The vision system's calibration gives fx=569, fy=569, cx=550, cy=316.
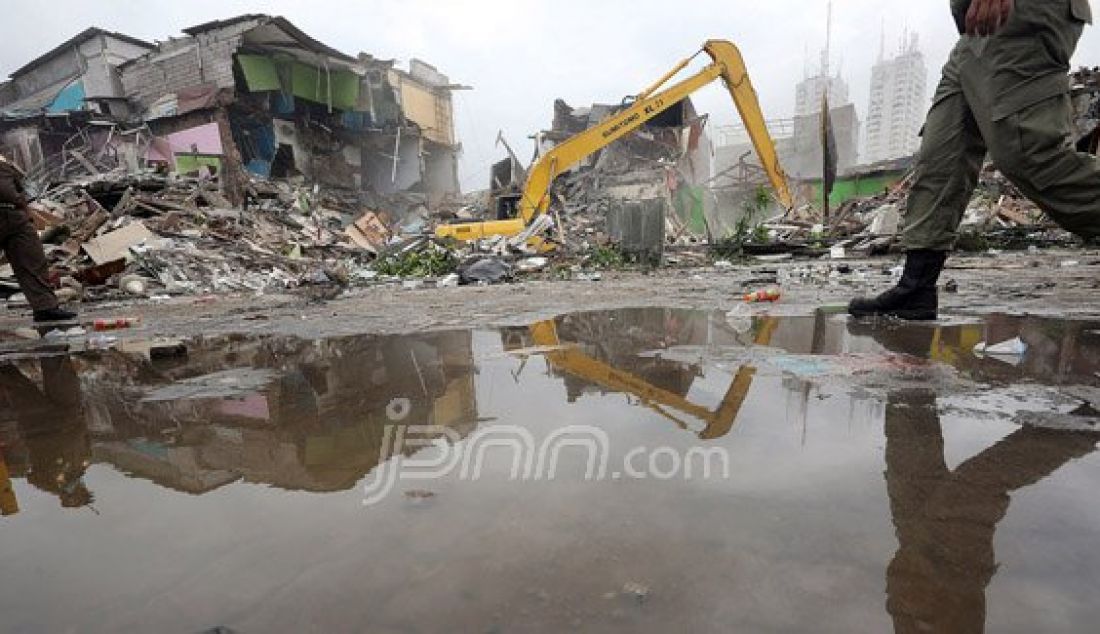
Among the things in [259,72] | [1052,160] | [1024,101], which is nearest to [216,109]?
[259,72]

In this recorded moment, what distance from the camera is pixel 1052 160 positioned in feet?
6.48

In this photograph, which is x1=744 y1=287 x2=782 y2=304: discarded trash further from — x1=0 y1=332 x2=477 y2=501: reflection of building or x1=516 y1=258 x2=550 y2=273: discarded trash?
x1=516 y1=258 x2=550 y2=273: discarded trash

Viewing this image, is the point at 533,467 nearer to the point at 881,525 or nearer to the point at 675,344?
the point at 881,525

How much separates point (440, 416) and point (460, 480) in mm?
407

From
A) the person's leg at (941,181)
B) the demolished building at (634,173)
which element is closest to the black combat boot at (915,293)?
the person's leg at (941,181)

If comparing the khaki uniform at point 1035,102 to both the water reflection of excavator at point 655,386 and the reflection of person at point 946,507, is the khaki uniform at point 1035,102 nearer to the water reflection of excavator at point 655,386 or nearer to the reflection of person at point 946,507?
the water reflection of excavator at point 655,386

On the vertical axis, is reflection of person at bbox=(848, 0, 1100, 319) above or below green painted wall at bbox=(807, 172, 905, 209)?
below

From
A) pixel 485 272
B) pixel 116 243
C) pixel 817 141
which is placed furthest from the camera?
pixel 817 141

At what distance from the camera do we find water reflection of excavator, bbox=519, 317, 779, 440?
129 cm

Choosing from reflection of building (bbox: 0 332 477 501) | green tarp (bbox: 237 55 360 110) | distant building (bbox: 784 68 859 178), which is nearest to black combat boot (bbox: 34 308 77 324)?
reflection of building (bbox: 0 332 477 501)

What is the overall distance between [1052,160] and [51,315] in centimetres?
583

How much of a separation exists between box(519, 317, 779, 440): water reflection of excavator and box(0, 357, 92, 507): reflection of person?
3.84 feet

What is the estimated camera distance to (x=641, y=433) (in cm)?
121

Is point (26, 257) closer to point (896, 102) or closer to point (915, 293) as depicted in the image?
point (915, 293)
